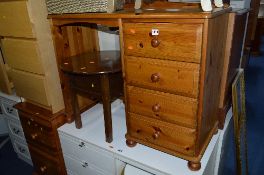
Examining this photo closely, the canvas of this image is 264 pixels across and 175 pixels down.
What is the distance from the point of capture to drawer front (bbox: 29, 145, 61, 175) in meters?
1.84

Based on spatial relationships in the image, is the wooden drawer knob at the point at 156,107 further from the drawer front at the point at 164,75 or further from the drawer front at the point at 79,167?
the drawer front at the point at 79,167

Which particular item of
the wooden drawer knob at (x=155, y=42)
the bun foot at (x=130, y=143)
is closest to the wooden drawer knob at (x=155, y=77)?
the wooden drawer knob at (x=155, y=42)

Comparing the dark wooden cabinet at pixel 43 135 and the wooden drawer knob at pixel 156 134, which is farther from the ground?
the wooden drawer knob at pixel 156 134

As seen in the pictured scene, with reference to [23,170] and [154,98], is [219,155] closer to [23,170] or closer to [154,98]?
[154,98]

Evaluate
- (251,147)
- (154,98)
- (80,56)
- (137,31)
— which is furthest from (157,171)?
(251,147)

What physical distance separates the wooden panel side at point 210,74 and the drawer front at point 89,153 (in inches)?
23.4

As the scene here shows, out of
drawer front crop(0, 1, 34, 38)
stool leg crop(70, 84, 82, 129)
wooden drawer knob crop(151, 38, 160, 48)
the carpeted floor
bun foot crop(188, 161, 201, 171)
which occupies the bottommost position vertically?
the carpeted floor

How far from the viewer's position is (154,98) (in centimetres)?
117

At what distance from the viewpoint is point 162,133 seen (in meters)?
1.23

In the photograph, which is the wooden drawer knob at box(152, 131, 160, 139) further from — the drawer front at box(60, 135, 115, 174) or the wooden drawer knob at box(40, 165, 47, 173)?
the wooden drawer knob at box(40, 165, 47, 173)

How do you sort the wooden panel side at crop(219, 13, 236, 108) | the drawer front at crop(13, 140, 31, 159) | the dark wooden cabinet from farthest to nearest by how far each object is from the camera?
the drawer front at crop(13, 140, 31, 159) < the dark wooden cabinet < the wooden panel side at crop(219, 13, 236, 108)

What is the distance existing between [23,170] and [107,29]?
62.4 inches

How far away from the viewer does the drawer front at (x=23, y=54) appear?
1487 millimetres


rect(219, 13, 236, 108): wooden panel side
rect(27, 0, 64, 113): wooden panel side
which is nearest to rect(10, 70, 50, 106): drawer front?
rect(27, 0, 64, 113): wooden panel side
